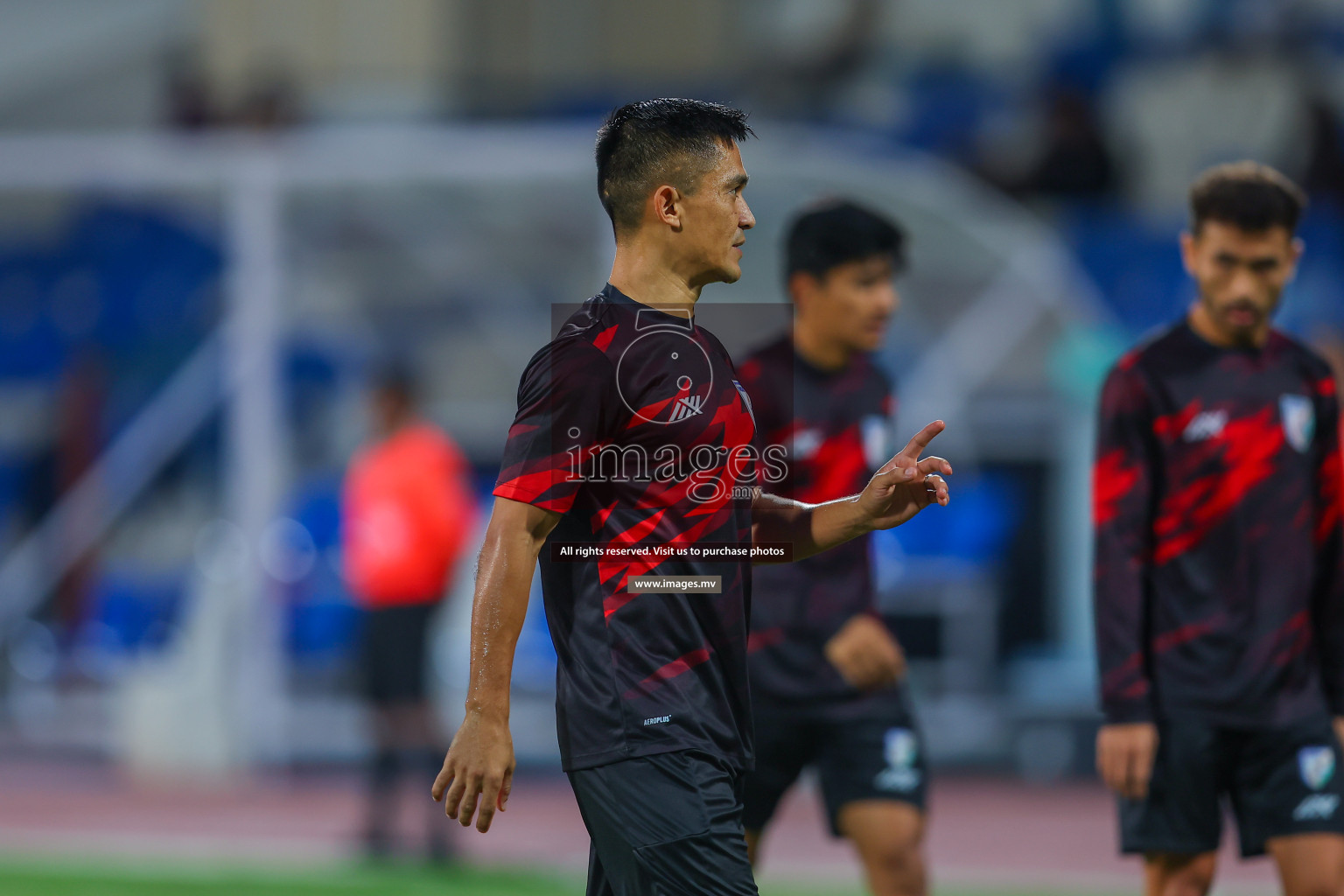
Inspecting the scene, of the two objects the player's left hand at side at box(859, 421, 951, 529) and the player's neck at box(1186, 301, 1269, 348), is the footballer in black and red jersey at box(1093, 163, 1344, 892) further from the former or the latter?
the player's left hand at side at box(859, 421, 951, 529)

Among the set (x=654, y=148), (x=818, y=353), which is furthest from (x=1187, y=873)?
(x=654, y=148)

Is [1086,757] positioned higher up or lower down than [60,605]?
lower down

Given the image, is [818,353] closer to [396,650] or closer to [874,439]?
[874,439]

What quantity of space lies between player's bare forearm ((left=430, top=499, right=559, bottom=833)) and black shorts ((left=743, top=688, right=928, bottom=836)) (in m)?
1.96

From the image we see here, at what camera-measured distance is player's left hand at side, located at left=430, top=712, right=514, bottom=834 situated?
3.16 m

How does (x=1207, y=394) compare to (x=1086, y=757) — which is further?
(x=1086, y=757)

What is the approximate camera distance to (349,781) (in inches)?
466

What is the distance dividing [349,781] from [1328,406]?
8.40 m

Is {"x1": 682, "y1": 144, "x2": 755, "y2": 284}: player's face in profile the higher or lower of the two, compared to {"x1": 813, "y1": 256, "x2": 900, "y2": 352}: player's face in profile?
lower

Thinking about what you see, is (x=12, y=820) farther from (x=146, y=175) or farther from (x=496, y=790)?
(x=496, y=790)

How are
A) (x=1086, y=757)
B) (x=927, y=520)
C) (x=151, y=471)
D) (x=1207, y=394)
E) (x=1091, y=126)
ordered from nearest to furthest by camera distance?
(x=1207, y=394) < (x=1086, y=757) < (x=927, y=520) < (x=151, y=471) < (x=1091, y=126)

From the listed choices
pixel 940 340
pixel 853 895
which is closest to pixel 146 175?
pixel 940 340

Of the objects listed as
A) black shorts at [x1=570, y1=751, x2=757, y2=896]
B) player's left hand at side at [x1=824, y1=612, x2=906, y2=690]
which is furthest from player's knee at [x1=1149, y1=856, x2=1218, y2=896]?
black shorts at [x1=570, y1=751, x2=757, y2=896]

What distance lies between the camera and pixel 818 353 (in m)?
5.48
